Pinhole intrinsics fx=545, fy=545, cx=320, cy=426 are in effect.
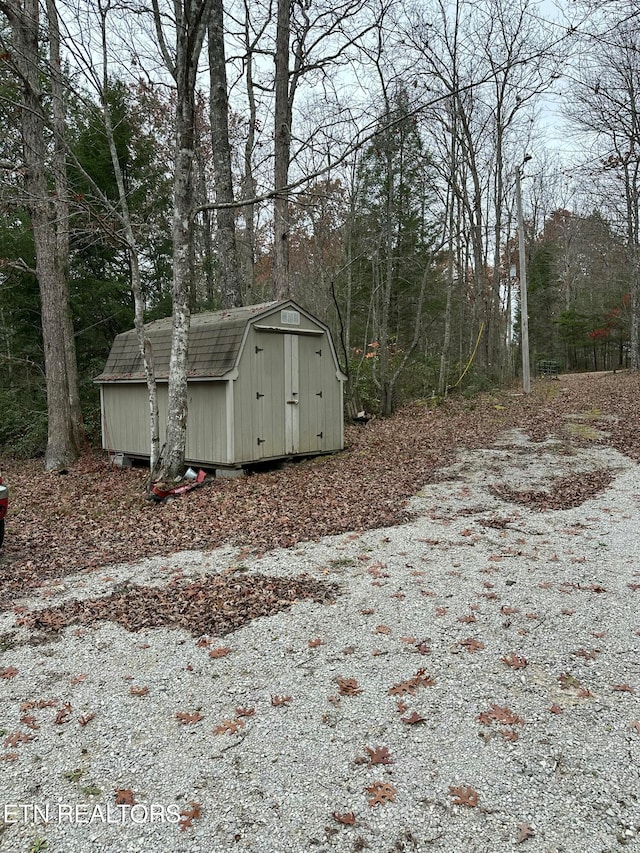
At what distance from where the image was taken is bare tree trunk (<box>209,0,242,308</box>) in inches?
432

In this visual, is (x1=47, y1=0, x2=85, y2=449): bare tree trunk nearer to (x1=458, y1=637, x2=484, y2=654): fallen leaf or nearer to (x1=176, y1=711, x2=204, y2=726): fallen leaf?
(x1=176, y1=711, x2=204, y2=726): fallen leaf

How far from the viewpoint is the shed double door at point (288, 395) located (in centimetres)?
898

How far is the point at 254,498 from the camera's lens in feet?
24.2

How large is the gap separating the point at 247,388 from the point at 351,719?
646 cm

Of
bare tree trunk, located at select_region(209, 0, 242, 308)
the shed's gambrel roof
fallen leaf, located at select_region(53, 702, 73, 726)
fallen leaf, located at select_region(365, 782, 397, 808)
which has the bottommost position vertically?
fallen leaf, located at select_region(53, 702, 73, 726)

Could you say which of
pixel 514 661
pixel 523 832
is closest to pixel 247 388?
pixel 514 661

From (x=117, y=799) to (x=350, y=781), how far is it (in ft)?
3.18

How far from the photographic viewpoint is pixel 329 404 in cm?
1027

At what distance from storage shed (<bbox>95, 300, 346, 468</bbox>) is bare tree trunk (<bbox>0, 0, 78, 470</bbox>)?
0.97 meters

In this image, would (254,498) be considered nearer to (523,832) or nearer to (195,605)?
(195,605)

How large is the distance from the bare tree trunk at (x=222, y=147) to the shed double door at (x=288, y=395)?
2571 millimetres

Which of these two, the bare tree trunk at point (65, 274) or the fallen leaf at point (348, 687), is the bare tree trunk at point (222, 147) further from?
the fallen leaf at point (348, 687)

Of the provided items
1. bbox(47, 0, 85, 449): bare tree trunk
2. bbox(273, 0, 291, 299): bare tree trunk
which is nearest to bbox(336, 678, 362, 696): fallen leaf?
bbox(273, 0, 291, 299): bare tree trunk

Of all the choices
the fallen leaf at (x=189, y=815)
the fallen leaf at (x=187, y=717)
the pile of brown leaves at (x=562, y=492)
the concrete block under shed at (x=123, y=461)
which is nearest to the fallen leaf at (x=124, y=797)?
the fallen leaf at (x=189, y=815)
